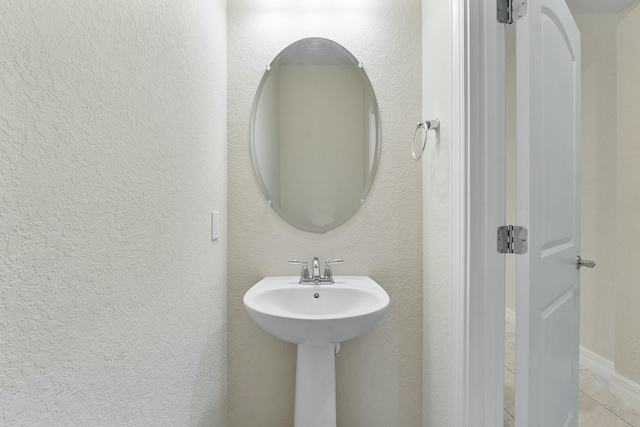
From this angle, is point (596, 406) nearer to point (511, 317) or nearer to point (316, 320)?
point (511, 317)

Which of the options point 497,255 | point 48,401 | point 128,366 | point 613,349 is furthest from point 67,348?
point 613,349

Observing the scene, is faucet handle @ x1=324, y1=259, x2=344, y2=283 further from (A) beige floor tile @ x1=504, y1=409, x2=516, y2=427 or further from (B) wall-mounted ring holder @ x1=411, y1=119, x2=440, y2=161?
(A) beige floor tile @ x1=504, y1=409, x2=516, y2=427

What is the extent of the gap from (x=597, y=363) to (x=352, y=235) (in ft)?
6.54

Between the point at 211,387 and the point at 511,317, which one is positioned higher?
the point at 211,387

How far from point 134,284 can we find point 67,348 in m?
0.21

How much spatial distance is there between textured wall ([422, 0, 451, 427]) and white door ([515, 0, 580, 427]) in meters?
0.26

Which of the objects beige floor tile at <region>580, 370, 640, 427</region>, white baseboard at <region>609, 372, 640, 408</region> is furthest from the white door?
white baseboard at <region>609, 372, 640, 408</region>

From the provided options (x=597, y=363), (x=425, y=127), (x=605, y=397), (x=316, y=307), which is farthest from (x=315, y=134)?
(x=597, y=363)

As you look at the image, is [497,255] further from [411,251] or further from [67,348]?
[67,348]

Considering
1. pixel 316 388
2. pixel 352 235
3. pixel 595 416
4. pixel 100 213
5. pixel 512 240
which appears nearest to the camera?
pixel 100 213

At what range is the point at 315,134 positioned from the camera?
157 cm

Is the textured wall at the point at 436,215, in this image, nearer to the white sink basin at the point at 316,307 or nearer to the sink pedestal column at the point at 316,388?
the white sink basin at the point at 316,307

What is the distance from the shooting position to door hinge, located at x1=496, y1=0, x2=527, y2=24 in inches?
39.5

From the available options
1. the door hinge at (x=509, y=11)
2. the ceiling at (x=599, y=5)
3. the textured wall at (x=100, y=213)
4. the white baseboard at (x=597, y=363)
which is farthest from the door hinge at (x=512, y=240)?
the ceiling at (x=599, y=5)
